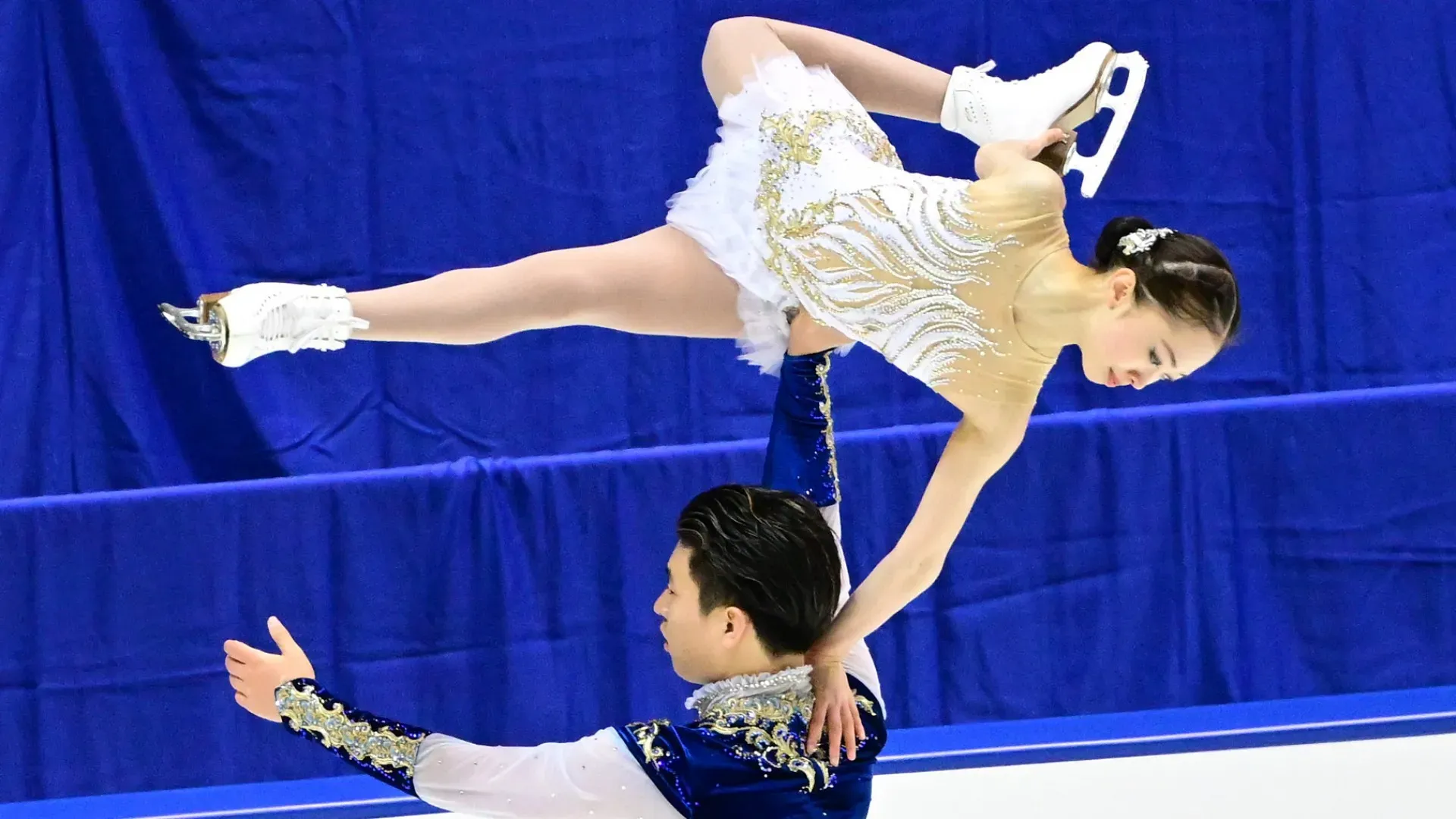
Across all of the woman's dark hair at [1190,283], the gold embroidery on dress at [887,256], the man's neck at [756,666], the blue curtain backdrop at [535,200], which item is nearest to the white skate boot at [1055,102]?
the gold embroidery on dress at [887,256]

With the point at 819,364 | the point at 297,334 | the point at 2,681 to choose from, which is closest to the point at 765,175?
the point at 819,364

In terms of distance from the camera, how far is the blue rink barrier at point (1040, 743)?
244 centimetres

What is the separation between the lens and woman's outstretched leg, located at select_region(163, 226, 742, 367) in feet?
6.56

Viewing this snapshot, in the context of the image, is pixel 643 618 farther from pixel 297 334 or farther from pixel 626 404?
pixel 297 334

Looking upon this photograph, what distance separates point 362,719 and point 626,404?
2406 millimetres

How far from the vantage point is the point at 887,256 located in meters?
2.08

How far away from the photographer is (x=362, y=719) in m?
1.64

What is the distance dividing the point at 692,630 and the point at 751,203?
0.83m

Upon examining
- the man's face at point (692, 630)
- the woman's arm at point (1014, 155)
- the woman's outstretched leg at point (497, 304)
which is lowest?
the man's face at point (692, 630)

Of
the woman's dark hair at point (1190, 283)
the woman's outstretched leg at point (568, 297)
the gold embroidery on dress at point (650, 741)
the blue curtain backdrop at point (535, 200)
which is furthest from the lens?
the blue curtain backdrop at point (535, 200)

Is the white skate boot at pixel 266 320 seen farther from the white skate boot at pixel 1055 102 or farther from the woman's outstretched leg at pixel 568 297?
the white skate boot at pixel 1055 102

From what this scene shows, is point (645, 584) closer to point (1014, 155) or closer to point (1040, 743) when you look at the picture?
point (1040, 743)

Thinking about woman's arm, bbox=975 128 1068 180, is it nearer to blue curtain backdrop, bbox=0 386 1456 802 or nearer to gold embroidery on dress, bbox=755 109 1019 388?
gold embroidery on dress, bbox=755 109 1019 388

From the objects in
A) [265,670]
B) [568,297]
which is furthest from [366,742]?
[568,297]
